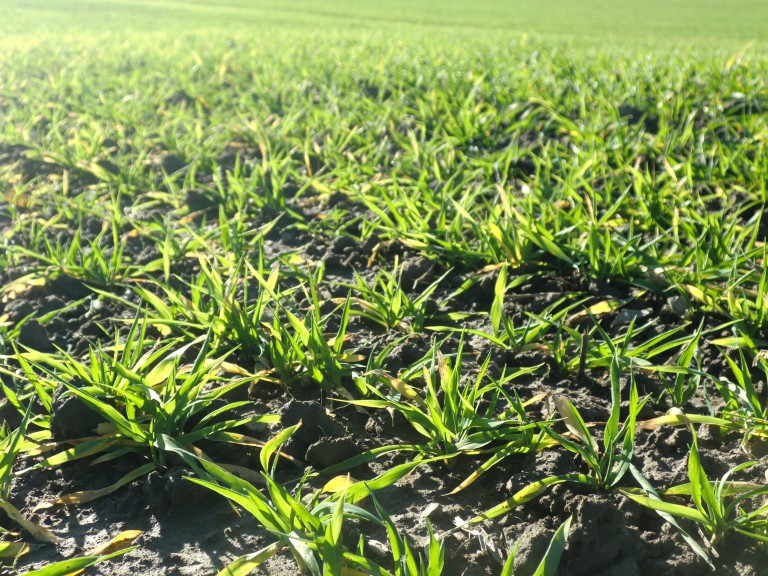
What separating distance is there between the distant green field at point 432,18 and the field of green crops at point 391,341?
309 inches

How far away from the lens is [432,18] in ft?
60.5

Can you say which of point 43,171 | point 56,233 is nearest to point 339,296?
point 56,233

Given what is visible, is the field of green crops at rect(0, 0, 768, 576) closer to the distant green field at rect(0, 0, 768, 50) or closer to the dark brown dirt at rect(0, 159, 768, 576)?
the dark brown dirt at rect(0, 159, 768, 576)

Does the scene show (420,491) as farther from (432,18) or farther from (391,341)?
(432,18)

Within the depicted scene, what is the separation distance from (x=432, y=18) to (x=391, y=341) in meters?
17.6

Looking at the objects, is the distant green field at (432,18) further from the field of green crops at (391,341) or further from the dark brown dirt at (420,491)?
the dark brown dirt at (420,491)

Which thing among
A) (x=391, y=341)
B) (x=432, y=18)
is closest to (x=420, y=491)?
(x=391, y=341)

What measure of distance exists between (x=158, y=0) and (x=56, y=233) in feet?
69.6

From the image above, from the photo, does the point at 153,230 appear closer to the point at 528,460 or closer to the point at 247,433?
the point at 247,433

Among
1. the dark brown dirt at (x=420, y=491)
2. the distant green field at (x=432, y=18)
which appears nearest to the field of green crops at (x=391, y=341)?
the dark brown dirt at (x=420, y=491)

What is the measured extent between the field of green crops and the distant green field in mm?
7858

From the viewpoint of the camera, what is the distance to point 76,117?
4949 millimetres

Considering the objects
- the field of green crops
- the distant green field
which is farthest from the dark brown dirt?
the distant green field

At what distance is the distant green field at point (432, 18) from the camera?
42.5 ft
